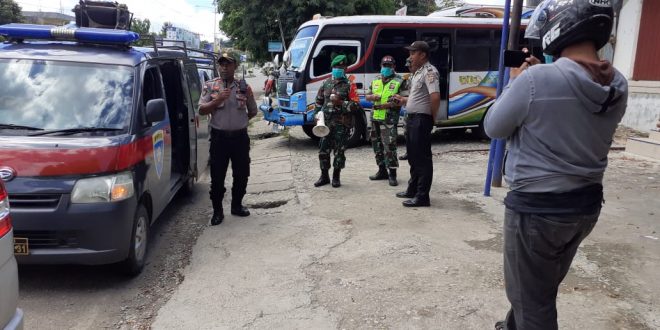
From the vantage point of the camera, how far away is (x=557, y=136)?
2.12m

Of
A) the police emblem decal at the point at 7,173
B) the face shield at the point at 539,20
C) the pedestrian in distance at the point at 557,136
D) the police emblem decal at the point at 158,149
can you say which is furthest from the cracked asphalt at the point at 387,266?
the face shield at the point at 539,20

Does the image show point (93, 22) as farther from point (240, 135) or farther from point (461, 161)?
point (461, 161)

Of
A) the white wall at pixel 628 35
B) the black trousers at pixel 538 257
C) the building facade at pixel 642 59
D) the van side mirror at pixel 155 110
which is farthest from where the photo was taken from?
the white wall at pixel 628 35

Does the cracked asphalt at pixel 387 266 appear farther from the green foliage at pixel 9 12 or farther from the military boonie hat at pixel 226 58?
the green foliage at pixel 9 12

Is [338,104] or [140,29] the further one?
[140,29]

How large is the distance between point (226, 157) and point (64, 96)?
1717mm

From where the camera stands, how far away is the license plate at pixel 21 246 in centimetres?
367

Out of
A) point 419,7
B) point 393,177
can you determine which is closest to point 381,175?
point 393,177

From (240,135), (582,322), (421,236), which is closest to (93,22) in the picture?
(240,135)

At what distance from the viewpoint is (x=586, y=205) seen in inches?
86.7

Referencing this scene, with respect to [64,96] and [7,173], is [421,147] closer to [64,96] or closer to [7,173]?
[64,96]

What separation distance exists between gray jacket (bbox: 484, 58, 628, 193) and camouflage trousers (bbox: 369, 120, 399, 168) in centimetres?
471

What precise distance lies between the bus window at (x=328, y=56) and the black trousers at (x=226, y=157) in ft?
16.6

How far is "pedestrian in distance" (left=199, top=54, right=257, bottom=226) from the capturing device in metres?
5.34
